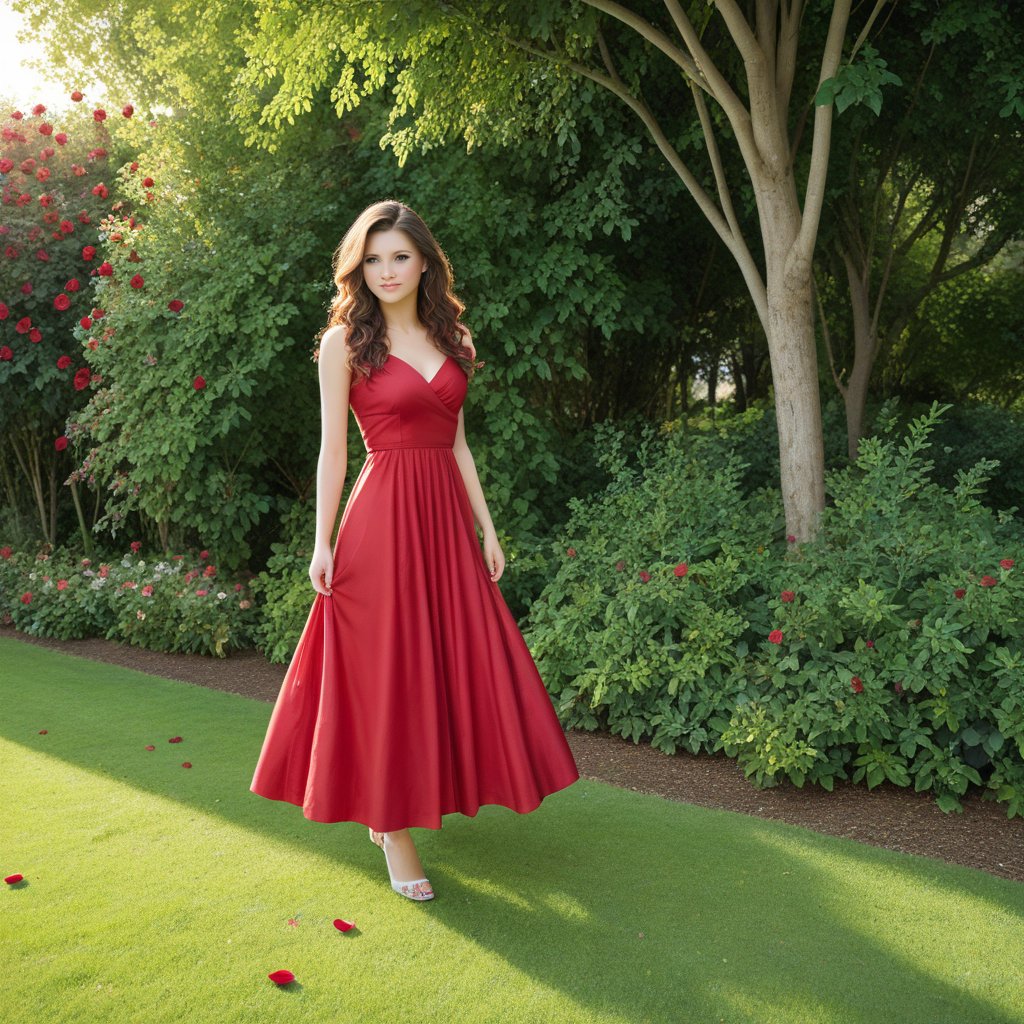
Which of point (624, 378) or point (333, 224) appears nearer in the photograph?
point (333, 224)

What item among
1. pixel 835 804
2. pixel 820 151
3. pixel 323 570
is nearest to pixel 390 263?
pixel 323 570

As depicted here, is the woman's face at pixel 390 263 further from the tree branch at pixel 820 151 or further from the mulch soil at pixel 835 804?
the tree branch at pixel 820 151

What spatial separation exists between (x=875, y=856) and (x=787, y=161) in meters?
3.56

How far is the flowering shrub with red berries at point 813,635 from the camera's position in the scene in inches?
159

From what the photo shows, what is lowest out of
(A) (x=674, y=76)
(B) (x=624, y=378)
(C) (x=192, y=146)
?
(B) (x=624, y=378)

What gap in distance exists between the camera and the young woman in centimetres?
306

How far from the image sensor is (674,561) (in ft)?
17.0

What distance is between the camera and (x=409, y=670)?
310cm

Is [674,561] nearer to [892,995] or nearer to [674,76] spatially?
[892,995]

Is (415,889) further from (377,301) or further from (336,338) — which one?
(377,301)

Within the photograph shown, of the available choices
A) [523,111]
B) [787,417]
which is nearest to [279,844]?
[787,417]

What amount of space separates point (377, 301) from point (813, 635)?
90.9 inches

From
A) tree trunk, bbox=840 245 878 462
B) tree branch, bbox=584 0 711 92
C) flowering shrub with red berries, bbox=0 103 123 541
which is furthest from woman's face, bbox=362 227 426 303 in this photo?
tree trunk, bbox=840 245 878 462

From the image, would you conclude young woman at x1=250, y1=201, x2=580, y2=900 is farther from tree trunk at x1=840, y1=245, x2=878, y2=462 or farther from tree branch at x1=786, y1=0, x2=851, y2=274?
tree trunk at x1=840, y1=245, x2=878, y2=462
